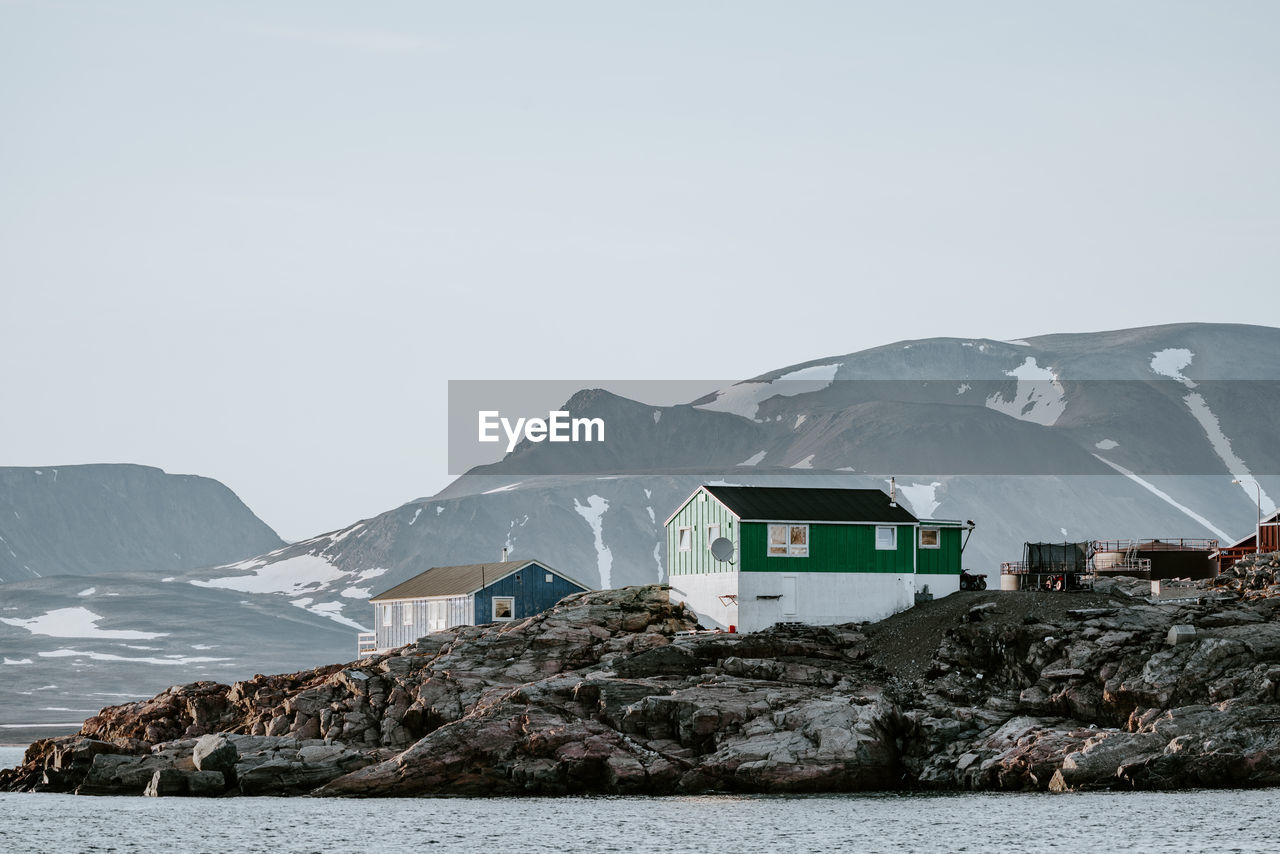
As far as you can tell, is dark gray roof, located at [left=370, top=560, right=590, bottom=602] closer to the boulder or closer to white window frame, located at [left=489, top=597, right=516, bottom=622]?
white window frame, located at [left=489, top=597, right=516, bottom=622]

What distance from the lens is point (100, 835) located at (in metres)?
57.9

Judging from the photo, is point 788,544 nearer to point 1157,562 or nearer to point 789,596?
point 789,596

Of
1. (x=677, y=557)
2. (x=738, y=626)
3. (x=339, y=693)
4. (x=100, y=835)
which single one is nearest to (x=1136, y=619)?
(x=738, y=626)

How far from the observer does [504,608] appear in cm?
9425

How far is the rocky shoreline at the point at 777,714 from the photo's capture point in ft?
209

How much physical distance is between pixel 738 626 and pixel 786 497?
24.6 feet

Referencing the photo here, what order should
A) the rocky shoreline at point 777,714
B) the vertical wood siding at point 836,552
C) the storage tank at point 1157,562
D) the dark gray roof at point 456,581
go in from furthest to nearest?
the dark gray roof at point 456,581
the storage tank at point 1157,562
the vertical wood siding at point 836,552
the rocky shoreline at point 777,714

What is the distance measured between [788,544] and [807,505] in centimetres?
270

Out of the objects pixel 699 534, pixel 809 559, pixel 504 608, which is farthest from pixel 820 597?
pixel 504 608

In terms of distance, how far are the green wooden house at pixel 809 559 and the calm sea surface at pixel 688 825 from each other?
16.9 metres

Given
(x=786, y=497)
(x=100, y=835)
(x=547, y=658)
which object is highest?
(x=786, y=497)

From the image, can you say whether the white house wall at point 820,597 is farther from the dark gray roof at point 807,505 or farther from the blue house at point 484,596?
the blue house at point 484,596

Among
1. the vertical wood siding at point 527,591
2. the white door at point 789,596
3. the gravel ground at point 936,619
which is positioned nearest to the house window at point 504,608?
the vertical wood siding at point 527,591

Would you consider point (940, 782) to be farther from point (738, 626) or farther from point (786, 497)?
point (786, 497)
